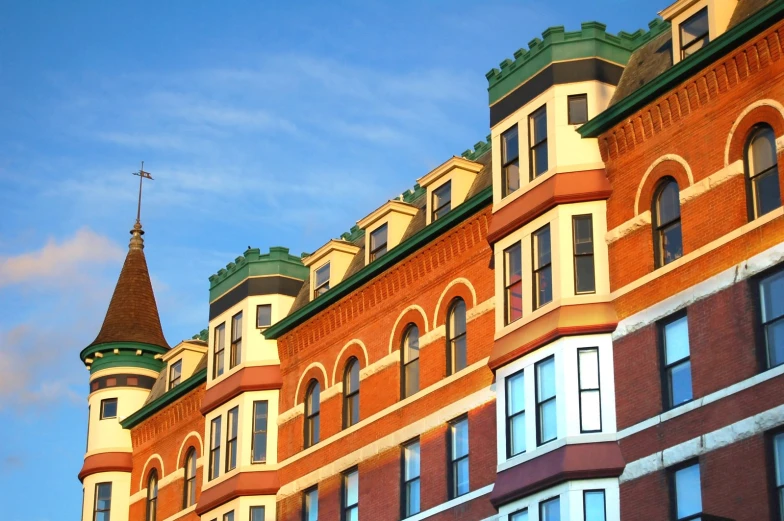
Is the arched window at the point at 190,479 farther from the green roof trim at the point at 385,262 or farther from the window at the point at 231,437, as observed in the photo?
the green roof trim at the point at 385,262

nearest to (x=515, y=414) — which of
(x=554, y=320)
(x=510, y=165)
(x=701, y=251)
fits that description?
(x=554, y=320)

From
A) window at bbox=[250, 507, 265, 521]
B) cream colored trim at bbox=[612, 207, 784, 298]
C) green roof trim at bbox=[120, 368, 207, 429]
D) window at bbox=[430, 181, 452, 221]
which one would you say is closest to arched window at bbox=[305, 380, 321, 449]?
window at bbox=[250, 507, 265, 521]

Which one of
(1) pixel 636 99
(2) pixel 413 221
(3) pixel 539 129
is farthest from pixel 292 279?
(1) pixel 636 99

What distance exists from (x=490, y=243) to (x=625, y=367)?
6.24 meters

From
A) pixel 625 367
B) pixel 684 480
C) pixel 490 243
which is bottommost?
pixel 684 480

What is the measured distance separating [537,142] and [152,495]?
970 inches

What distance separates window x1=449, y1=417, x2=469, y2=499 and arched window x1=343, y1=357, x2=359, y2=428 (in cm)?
530

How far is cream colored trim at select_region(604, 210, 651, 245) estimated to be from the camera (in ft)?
120

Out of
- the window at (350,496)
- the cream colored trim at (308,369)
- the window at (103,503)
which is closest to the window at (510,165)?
the window at (350,496)

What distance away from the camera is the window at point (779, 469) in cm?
3097

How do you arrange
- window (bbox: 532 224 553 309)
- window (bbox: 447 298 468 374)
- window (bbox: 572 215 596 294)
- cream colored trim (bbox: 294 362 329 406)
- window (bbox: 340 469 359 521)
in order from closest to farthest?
1. window (bbox: 572 215 596 294)
2. window (bbox: 532 224 553 309)
3. window (bbox: 447 298 468 374)
4. window (bbox: 340 469 359 521)
5. cream colored trim (bbox: 294 362 329 406)

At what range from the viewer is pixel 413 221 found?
47.5 metres

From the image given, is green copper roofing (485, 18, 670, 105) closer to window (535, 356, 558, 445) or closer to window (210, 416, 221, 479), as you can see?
window (535, 356, 558, 445)

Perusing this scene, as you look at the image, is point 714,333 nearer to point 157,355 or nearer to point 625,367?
point 625,367
